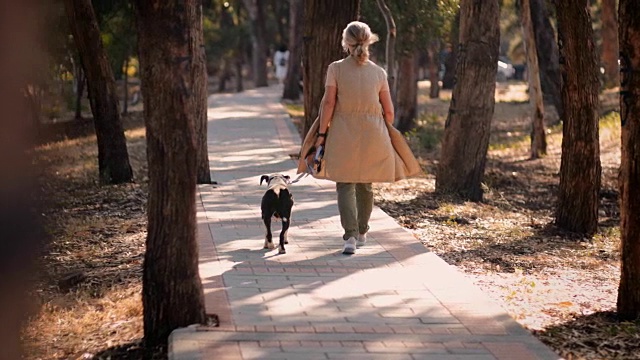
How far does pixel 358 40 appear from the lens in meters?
8.98

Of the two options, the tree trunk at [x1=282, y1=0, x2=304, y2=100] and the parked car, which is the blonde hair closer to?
the tree trunk at [x1=282, y1=0, x2=304, y2=100]

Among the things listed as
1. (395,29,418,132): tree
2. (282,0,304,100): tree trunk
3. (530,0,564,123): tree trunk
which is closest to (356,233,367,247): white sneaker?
(530,0,564,123): tree trunk

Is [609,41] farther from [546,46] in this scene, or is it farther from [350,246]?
[350,246]

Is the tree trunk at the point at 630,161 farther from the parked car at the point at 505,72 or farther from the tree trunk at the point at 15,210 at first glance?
the parked car at the point at 505,72

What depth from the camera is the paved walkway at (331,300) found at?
21.1 ft

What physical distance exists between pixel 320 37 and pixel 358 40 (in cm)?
613

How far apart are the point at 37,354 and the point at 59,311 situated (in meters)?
0.97

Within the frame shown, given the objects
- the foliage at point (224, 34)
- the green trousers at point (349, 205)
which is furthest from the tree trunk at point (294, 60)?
the green trousers at point (349, 205)

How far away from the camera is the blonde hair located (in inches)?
353

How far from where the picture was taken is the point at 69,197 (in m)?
14.4

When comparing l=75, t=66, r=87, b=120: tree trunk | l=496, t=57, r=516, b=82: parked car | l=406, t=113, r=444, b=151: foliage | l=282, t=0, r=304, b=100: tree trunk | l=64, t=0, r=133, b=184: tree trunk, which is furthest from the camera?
l=496, t=57, r=516, b=82: parked car

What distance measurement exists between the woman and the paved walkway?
63cm

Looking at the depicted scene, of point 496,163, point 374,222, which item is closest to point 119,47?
point 496,163

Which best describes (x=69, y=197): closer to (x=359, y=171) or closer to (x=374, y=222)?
(x=374, y=222)
